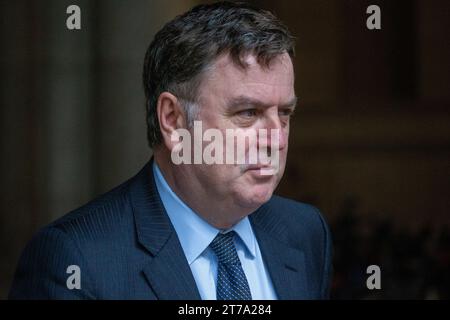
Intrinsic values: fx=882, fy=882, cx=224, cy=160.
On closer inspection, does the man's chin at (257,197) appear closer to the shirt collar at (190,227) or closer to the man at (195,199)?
the man at (195,199)

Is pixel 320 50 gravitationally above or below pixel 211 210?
above

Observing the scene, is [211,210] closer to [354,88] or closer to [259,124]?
[259,124]

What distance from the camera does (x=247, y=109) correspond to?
61.2 inches

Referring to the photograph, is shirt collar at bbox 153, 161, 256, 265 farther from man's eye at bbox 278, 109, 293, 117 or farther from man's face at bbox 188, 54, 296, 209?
man's eye at bbox 278, 109, 293, 117

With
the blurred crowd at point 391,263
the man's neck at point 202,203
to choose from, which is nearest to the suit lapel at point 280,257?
the man's neck at point 202,203

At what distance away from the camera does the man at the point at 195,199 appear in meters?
1.56

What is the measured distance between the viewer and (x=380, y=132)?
4.38 meters

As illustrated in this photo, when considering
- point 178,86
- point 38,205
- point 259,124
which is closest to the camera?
point 259,124

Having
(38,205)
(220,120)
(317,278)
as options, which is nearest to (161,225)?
(220,120)

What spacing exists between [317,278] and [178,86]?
0.55m

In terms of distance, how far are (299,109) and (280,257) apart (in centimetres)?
266

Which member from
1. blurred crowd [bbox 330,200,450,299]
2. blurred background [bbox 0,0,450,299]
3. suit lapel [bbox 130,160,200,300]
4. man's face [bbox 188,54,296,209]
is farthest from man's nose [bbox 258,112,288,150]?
blurred background [bbox 0,0,450,299]

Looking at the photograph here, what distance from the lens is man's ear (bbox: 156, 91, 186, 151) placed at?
1.66 metres

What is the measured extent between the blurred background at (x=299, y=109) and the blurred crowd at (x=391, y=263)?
604 millimetres
